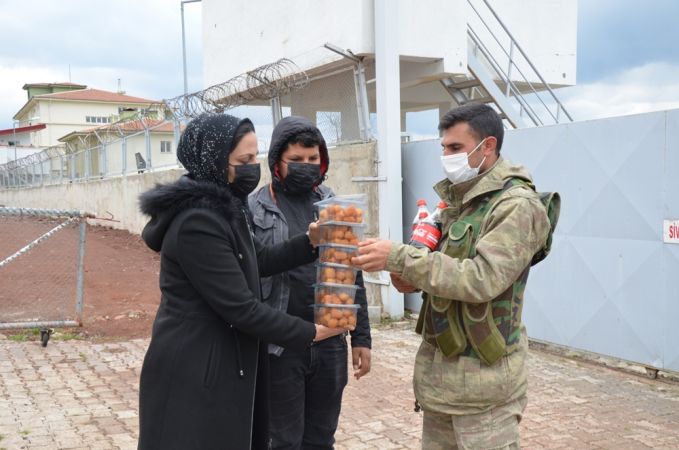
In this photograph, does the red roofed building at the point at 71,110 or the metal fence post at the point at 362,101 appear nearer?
the metal fence post at the point at 362,101

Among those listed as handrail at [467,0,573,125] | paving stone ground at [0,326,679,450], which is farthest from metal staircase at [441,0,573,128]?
paving stone ground at [0,326,679,450]

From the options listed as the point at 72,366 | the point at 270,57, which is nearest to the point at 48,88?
the point at 270,57

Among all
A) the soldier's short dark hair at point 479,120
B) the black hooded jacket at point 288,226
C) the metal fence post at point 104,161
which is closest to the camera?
the soldier's short dark hair at point 479,120

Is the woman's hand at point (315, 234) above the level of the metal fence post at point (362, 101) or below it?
below

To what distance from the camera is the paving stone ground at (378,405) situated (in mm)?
4891

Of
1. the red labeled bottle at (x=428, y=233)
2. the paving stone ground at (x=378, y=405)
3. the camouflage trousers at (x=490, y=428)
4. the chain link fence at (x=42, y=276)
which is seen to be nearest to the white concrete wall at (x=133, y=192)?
the chain link fence at (x=42, y=276)

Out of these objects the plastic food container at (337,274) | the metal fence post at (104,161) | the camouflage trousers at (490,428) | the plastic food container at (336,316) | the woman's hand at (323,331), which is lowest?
the camouflage trousers at (490,428)

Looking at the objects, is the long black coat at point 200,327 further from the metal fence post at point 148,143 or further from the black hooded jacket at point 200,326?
the metal fence post at point 148,143

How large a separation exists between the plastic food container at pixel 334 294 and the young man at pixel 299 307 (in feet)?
1.38

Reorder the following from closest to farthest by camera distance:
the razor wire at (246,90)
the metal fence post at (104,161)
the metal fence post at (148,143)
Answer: the razor wire at (246,90)
the metal fence post at (148,143)
the metal fence post at (104,161)


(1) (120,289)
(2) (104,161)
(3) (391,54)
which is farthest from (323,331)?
(2) (104,161)

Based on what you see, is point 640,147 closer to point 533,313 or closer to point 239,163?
point 533,313

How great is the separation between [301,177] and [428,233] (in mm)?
858

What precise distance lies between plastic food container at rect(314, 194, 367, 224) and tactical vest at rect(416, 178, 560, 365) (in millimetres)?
376
